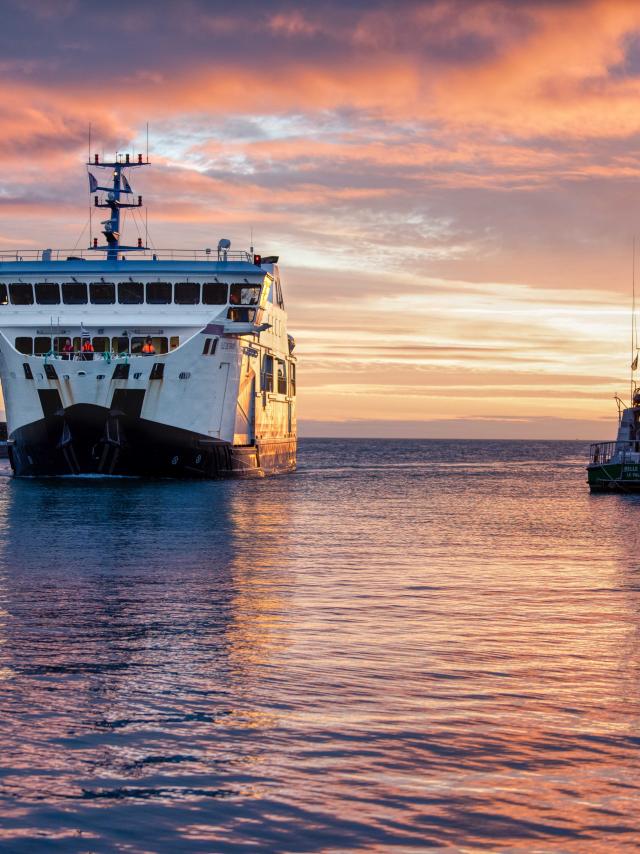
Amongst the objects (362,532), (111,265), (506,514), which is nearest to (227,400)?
(111,265)

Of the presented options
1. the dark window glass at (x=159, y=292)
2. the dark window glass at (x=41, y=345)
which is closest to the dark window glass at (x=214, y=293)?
the dark window glass at (x=159, y=292)

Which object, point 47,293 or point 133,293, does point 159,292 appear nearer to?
point 133,293

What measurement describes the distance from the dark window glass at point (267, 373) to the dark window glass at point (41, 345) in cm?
1530

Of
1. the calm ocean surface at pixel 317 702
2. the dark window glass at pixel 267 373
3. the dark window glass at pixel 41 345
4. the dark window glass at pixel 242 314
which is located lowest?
the calm ocean surface at pixel 317 702

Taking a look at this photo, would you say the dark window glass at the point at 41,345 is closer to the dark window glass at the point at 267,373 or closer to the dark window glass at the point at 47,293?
the dark window glass at the point at 47,293

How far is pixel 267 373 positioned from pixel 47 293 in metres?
17.3

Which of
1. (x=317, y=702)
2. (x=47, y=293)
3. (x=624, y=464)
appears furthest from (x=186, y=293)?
(x=317, y=702)

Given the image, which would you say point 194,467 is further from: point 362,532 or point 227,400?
point 362,532

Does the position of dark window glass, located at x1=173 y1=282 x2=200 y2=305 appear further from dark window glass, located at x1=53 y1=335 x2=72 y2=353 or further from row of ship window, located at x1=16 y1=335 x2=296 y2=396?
dark window glass, located at x1=53 y1=335 x2=72 y2=353

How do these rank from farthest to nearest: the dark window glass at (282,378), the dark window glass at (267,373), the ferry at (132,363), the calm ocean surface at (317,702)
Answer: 1. the dark window glass at (282,378)
2. the dark window glass at (267,373)
3. the ferry at (132,363)
4. the calm ocean surface at (317,702)

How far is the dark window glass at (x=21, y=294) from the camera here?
209ft

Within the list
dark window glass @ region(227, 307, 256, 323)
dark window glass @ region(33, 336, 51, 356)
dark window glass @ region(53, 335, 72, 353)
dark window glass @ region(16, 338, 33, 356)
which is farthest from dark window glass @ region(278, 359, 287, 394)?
dark window glass @ region(16, 338, 33, 356)

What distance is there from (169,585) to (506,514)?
28.9 metres

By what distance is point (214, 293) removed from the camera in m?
63.7
